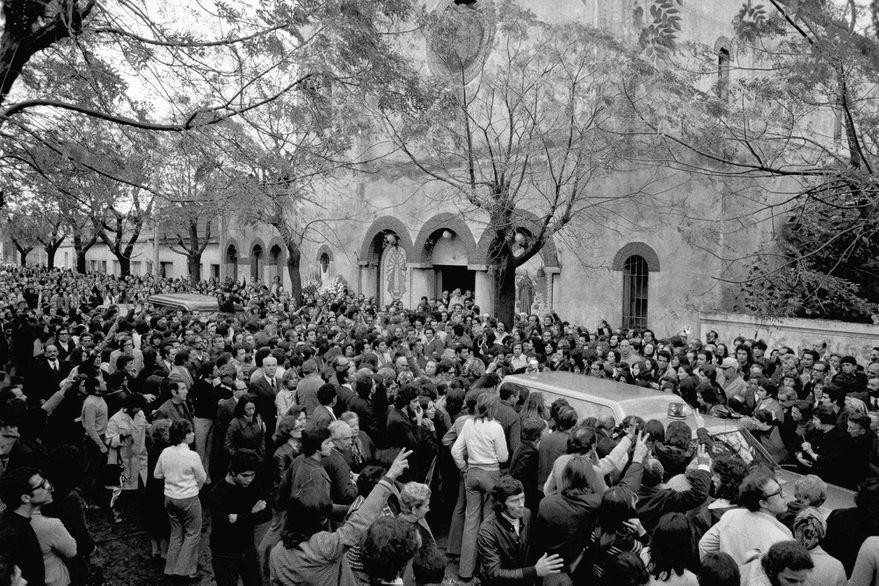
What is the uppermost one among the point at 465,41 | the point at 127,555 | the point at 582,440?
the point at 465,41

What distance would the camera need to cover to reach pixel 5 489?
418 centimetres

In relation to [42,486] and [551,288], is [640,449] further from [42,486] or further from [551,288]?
[551,288]

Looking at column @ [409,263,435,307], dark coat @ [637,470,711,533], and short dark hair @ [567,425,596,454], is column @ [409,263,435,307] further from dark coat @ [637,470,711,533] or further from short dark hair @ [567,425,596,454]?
dark coat @ [637,470,711,533]

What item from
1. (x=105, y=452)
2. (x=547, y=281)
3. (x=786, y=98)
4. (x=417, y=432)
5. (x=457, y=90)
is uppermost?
(x=457, y=90)

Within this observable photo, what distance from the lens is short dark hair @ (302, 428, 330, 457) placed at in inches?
210

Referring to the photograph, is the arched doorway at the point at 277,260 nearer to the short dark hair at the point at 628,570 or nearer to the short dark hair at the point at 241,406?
the short dark hair at the point at 241,406

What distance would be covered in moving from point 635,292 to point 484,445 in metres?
14.5

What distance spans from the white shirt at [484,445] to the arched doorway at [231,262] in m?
32.0

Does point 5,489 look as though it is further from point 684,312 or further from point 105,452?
point 684,312

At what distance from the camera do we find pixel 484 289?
2220cm

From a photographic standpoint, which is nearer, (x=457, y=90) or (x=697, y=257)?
(x=457, y=90)

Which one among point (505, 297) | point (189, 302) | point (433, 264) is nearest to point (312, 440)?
point (505, 297)

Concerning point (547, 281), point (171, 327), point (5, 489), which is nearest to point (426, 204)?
point (547, 281)

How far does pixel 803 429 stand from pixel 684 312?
11114 millimetres
